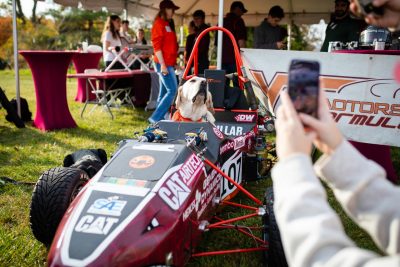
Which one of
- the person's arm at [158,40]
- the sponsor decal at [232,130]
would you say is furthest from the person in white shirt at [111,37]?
the sponsor decal at [232,130]

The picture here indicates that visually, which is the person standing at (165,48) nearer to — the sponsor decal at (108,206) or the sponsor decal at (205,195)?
the sponsor decal at (205,195)

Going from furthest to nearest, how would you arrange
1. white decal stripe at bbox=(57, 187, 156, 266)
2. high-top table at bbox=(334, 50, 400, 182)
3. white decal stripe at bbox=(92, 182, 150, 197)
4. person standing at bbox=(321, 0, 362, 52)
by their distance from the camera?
person standing at bbox=(321, 0, 362, 52) → high-top table at bbox=(334, 50, 400, 182) → white decal stripe at bbox=(92, 182, 150, 197) → white decal stripe at bbox=(57, 187, 156, 266)

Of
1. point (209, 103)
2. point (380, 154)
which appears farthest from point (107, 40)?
point (380, 154)

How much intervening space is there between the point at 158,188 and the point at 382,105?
2.98 m

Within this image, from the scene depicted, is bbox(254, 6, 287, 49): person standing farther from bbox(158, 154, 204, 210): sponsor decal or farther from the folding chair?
bbox(158, 154, 204, 210): sponsor decal

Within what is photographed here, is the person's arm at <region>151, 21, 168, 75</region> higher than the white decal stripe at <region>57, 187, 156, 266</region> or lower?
higher

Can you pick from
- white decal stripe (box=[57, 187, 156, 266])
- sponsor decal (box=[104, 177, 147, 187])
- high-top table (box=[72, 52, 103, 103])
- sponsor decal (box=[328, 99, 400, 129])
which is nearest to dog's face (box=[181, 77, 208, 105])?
sponsor decal (box=[328, 99, 400, 129])

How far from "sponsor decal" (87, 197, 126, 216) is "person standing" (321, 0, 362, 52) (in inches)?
208

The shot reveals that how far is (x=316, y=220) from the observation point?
0.98 m

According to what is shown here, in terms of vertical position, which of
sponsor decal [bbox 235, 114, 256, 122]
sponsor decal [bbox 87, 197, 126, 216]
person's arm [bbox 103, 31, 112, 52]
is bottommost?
sponsor decal [bbox 87, 197, 126, 216]

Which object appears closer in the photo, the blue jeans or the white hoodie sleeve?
the white hoodie sleeve

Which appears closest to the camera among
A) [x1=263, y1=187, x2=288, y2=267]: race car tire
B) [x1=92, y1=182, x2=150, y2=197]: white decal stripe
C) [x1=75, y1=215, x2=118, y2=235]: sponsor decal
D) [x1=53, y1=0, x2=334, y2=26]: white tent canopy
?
[x1=75, y1=215, x2=118, y2=235]: sponsor decal

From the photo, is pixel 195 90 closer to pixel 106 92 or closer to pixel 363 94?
pixel 363 94

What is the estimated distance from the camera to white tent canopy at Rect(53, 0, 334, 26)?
1072 cm
